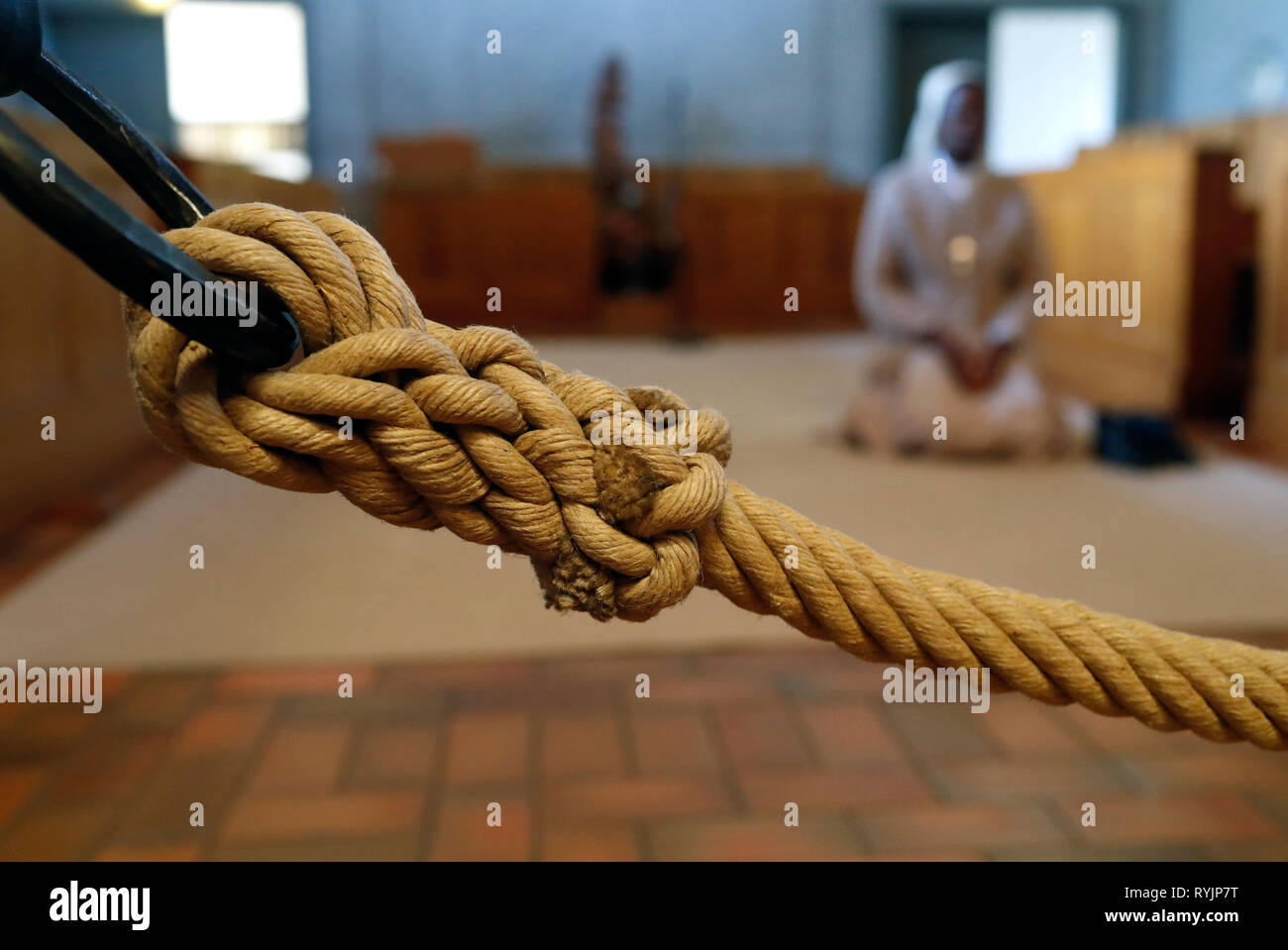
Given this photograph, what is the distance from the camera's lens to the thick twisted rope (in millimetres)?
663

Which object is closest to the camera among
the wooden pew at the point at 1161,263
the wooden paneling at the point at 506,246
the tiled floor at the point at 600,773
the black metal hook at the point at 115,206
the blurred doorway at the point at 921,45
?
the black metal hook at the point at 115,206

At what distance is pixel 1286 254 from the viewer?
472 cm

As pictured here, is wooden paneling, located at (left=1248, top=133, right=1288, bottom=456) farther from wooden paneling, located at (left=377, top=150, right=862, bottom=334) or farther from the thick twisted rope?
wooden paneling, located at (left=377, top=150, right=862, bottom=334)

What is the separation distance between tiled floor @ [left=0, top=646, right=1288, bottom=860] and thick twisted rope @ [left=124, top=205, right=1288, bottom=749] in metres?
1.07

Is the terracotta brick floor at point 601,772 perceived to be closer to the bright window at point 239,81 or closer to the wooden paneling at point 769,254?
the wooden paneling at point 769,254

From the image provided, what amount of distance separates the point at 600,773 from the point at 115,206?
1.61 metres

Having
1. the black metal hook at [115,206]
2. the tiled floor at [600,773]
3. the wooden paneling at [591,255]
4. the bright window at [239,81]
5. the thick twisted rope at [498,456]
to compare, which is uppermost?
the bright window at [239,81]

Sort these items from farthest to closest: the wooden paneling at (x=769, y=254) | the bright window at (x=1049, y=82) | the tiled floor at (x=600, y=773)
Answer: the bright window at (x=1049, y=82) < the wooden paneling at (x=769, y=254) < the tiled floor at (x=600, y=773)

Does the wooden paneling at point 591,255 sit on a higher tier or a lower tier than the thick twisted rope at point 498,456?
higher

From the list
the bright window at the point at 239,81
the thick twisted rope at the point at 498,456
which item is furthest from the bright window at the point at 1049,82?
the thick twisted rope at the point at 498,456

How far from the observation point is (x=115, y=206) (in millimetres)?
572

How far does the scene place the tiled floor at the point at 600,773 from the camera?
1798mm

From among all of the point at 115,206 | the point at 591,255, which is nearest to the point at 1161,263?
the point at 591,255
